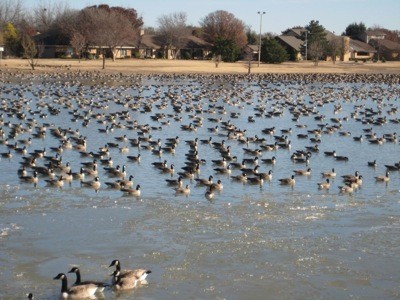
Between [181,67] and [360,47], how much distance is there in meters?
53.8

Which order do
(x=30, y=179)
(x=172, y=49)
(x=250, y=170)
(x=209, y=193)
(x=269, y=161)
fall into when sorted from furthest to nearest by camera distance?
(x=172, y=49)
(x=269, y=161)
(x=250, y=170)
(x=30, y=179)
(x=209, y=193)

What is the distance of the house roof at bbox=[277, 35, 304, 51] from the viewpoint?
127387 millimetres

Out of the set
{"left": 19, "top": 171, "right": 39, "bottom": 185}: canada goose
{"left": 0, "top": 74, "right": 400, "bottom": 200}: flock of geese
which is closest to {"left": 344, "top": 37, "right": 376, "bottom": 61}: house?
{"left": 0, "top": 74, "right": 400, "bottom": 200}: flock of geese

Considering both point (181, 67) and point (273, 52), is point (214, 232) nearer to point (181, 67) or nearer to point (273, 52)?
point (181, 67)

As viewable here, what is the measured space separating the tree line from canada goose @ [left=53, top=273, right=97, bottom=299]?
79.8 meters

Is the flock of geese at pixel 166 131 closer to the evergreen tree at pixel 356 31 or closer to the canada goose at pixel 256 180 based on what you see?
the canada goose at pixel 256 180

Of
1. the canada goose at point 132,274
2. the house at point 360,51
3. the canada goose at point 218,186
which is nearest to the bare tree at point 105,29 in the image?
the house at point 360,51

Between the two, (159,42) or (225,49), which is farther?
(159,42)

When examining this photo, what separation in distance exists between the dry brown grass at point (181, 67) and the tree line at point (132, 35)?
2148mm

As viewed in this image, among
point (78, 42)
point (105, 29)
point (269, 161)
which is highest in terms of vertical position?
point (105, 29)

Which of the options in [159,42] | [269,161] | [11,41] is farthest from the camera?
[159,42]

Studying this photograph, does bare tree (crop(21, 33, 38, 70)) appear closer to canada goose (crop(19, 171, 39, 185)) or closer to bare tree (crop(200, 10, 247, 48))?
bare tree (crop(200, 10, 247, 48))

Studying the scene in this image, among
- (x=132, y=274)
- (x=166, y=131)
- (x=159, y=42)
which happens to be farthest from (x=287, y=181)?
(x=159, y=42)

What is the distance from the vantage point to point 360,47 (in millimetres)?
142375
